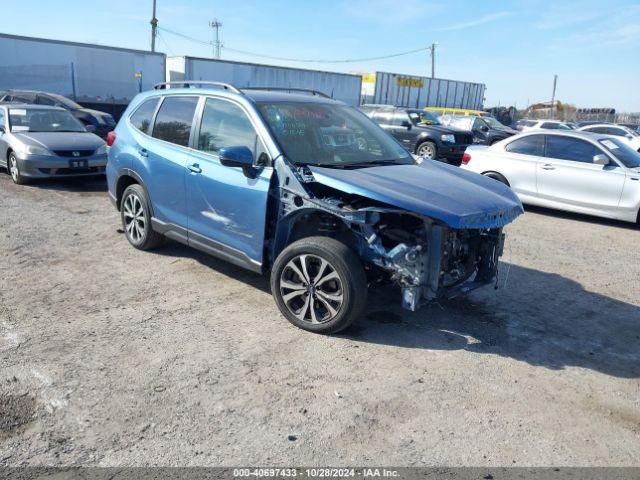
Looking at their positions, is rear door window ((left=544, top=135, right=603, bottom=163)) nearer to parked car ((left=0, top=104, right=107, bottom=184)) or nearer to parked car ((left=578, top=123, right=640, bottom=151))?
parked car ((left=0, top=104, right=107, bottom=184))

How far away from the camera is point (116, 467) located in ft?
9.21

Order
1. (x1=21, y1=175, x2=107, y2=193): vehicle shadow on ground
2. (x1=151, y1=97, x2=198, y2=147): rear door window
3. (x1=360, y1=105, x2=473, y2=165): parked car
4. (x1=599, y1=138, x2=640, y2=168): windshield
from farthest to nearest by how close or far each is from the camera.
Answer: (x1=360, y1=105, x2=473, y2=165): parked car < (x1=21, y1=175, x2=107, y2=193): vehicle shadow on ground < (x1=599, y1=138, x2=640, y2=168): windshield < (x1=151, y1=97, x2=198, y2=147): rear door window

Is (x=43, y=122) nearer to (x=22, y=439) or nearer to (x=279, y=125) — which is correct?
(x=279, y=125)

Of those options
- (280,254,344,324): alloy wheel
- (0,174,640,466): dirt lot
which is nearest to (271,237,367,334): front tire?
(280,254,344,324): alloy wheel

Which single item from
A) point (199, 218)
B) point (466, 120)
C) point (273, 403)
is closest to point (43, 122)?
point (199, 218)

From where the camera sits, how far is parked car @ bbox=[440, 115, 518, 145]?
19.7m

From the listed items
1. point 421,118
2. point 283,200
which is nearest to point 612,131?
point 421,118

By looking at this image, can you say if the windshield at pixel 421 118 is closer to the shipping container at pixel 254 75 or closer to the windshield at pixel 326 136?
the shipping container at pixel 254 75

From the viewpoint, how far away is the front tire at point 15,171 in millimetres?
9812

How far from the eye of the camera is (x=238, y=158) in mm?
4480

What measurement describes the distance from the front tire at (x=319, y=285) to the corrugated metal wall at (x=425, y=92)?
39356 millimetres

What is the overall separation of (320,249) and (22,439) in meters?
2.27

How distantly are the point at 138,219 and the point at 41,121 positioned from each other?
19.6ft

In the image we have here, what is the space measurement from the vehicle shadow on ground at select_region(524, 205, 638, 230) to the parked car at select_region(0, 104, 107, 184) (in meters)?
8.17
